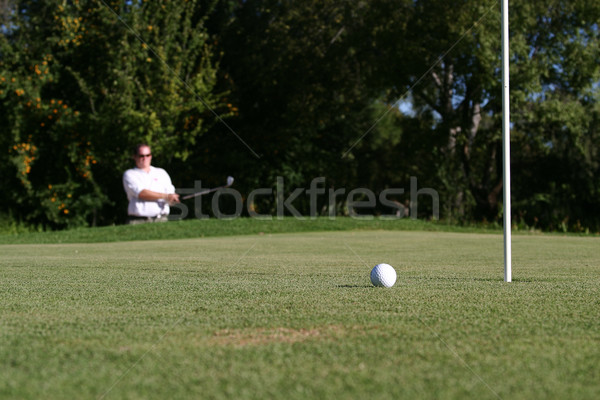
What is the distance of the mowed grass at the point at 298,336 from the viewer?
2.58 metres

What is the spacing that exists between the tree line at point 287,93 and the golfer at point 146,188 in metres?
5.42

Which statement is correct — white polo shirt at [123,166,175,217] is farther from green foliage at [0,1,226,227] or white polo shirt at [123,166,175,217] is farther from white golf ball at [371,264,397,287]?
white golf ball at [371,264,397,287]

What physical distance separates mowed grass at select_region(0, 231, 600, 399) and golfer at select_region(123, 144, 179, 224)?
25.0 feet

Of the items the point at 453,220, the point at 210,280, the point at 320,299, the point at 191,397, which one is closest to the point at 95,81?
the point at 453,220

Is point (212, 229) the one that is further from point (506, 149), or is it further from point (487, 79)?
point (506, 149)

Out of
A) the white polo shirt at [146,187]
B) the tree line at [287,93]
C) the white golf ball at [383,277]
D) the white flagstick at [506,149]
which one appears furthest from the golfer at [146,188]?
the white flagstick at [506,149]

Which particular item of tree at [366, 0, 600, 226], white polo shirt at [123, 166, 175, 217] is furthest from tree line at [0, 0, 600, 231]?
white polo shirt at [123, 166, 175, 217]

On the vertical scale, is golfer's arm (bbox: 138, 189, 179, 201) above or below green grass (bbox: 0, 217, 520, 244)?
above

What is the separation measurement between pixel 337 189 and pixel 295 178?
2.03m

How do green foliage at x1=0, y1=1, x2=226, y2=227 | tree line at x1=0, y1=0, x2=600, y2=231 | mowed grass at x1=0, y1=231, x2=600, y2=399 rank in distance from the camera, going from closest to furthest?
mowed grass at x1=0, y1=231, x2=600, y2=399
tree line at x1=0, y1=0, x2=600, y2=231
green foliage at x1=0, y1=1, x2=226, y2=227

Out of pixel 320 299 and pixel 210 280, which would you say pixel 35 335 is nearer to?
pixel 320 299

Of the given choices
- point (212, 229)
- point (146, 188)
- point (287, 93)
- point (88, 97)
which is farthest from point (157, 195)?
point (287, 93)

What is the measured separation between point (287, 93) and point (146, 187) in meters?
12.5

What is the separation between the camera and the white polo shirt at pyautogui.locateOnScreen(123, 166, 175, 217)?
46.9ft
